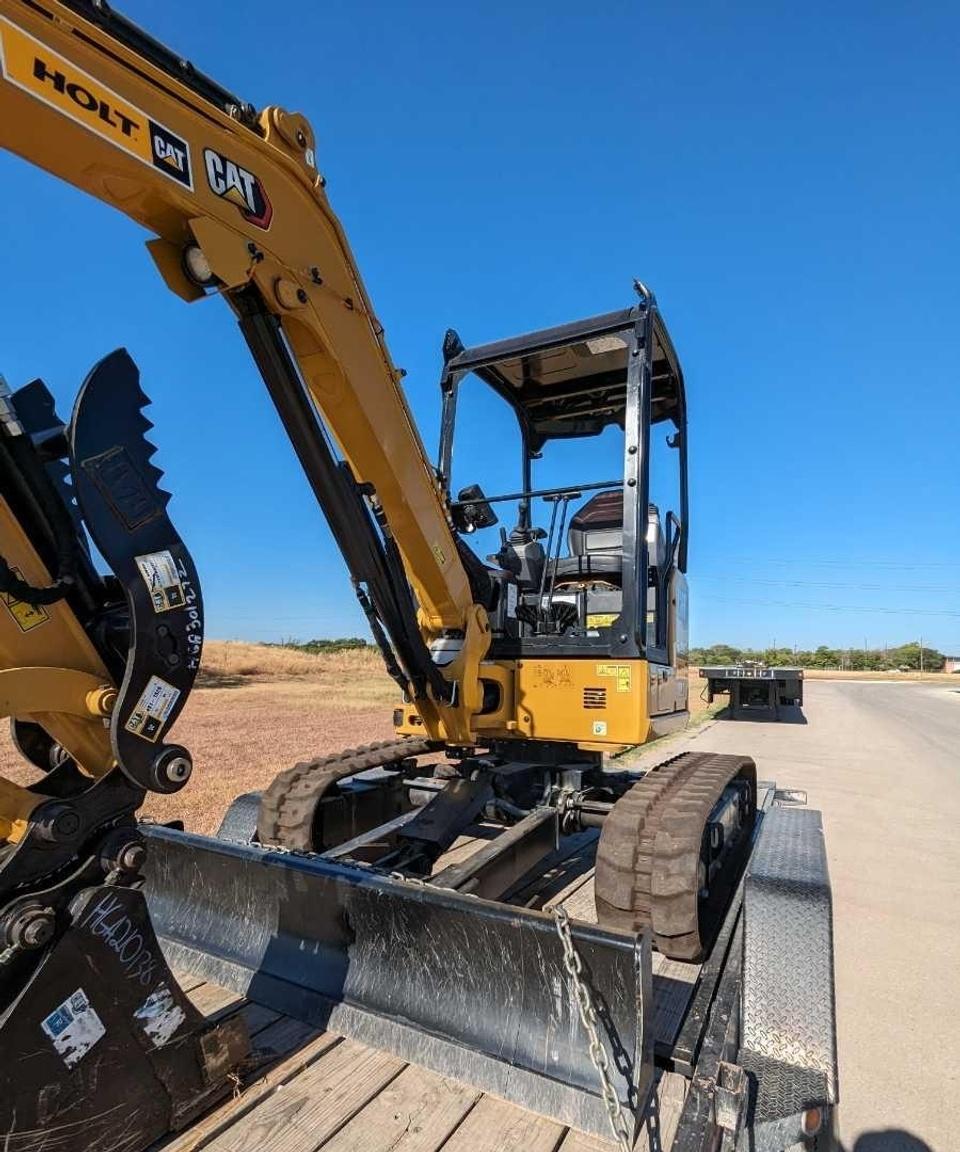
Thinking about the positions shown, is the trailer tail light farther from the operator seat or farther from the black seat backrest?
the black seat backrest

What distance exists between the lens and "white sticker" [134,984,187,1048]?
199 centimetres

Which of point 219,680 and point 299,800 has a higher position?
point 299,800

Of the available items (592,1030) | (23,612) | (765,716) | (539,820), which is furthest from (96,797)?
(765,716)

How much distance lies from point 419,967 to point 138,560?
1.61 m

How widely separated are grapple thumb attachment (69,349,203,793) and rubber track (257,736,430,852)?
2125 mm

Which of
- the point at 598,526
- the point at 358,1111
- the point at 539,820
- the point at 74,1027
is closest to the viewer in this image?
the point at 74,1027

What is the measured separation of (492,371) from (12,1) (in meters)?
3.89

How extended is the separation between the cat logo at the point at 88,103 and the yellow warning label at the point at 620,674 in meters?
2.98

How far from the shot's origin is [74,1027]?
1.85 metres

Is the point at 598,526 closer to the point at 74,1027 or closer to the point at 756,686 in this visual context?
the point at 74,1027

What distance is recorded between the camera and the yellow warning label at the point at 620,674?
4.07 m

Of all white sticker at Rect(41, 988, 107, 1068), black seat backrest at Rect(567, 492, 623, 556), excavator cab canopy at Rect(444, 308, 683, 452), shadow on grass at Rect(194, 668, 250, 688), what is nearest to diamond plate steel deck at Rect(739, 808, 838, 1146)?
white sticker at Rect(41, 988, 107, 1068)

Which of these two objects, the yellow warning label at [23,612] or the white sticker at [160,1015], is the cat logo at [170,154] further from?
the white sticker at [160,1015]

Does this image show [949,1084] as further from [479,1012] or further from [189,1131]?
[189,1131]
